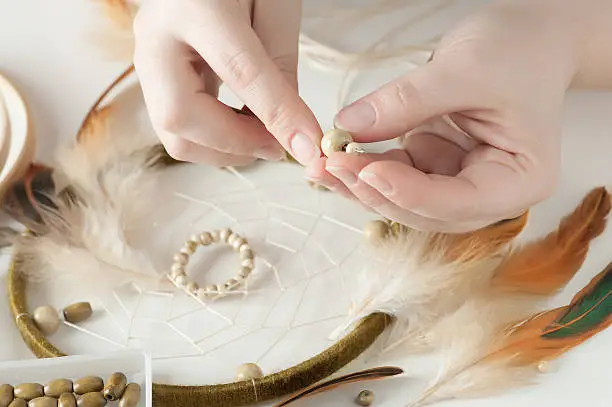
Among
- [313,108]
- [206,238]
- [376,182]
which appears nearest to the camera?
[376,182]

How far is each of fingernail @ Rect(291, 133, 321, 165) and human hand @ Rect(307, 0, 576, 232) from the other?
0.04 ft

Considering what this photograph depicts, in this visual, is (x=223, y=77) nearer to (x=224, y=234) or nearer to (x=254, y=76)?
(x=254, y=76)

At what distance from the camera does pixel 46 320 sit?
2.98ft

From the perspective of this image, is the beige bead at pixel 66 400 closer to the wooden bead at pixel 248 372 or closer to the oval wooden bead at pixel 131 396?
the oval wooden bead at pixel 131 396

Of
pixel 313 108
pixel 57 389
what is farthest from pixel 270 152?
pixel 57 389

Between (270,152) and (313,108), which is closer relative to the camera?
(270,152)

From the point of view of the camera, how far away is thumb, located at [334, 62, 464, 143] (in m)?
0.80

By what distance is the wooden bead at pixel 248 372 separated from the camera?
0.86 metres

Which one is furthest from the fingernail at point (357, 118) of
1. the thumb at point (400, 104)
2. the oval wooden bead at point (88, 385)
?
the oval wooden bead at point (88, 385)

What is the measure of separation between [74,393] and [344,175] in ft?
1.10

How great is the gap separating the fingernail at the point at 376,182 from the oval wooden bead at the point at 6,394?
0.39 metres

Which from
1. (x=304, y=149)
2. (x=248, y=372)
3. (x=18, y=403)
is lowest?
(x=18, y=403)

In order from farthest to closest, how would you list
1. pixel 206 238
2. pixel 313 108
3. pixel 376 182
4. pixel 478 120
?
pixel 313 108, pixel 206 238, pixel 478 120, pixel 376 182

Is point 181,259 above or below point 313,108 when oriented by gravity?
below
